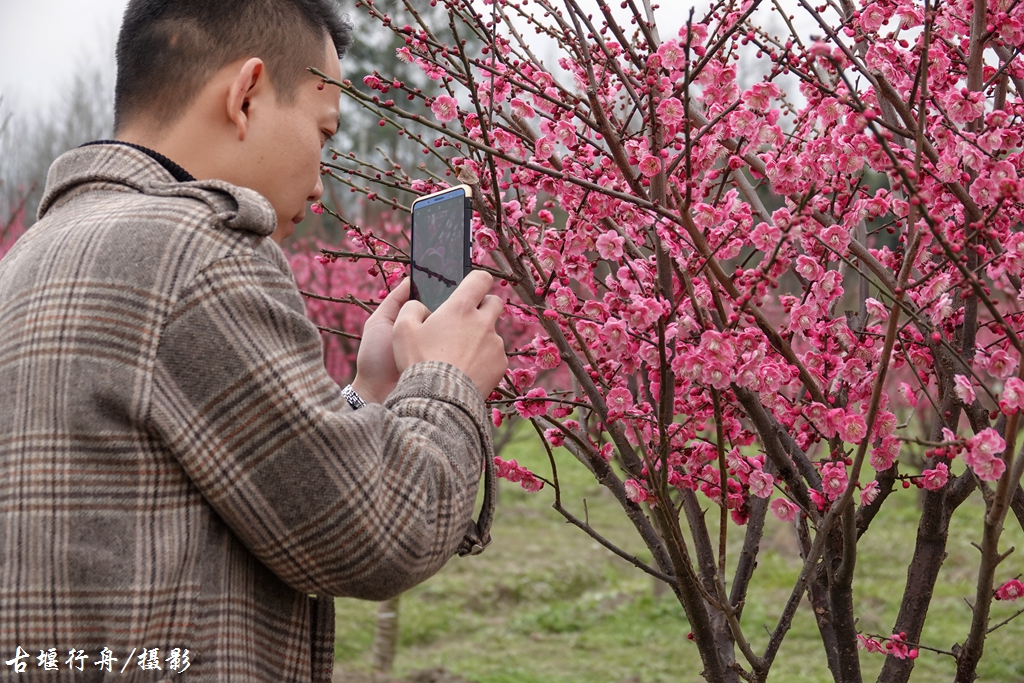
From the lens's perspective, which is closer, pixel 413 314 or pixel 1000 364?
pixel 413 314

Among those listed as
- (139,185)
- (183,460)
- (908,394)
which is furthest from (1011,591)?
(139,185)

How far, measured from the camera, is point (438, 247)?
5.36 feet

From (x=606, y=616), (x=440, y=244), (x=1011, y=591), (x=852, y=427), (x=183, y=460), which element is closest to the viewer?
(x=183, y=460)

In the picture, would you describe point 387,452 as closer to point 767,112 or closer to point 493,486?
point 493,486

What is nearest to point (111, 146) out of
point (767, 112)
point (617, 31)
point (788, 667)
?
point (617, 31)

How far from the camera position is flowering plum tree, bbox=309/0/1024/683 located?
180 centimetres

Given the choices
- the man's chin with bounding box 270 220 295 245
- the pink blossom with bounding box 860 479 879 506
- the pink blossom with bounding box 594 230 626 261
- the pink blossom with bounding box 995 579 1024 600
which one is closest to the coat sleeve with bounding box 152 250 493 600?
the man's chin with bounding box 270 220 295 245

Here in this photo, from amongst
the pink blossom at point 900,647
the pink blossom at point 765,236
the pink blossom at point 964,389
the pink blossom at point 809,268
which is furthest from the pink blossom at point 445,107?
the pink blossom at point 900,647

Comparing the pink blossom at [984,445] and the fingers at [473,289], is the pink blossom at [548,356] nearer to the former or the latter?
the fingers at [473,289]

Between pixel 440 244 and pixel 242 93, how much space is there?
1.46 feet

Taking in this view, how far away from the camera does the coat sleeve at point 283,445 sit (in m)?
1.08

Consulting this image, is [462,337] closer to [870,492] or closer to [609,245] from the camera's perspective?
[609,245]

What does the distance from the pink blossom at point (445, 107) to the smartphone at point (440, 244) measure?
675mm

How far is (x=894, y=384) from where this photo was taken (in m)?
9.86
